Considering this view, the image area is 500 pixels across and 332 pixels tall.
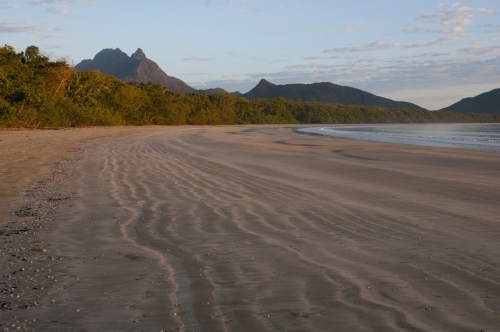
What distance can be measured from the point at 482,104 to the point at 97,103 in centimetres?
15783

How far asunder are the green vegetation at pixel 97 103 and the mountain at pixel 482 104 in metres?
82.8

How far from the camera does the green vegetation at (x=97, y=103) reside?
29.5 meters

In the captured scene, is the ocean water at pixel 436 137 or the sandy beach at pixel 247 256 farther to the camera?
the ocean water at pixel 436 137

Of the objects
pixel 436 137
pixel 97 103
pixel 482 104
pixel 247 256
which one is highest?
pixel 482 104

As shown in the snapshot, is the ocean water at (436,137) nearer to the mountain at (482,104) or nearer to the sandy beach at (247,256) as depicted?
the sandy beach at (247,256)

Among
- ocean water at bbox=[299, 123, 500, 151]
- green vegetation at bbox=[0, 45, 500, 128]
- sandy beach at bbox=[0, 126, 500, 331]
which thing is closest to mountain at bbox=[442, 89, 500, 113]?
green vegetation at bbox=[0, 45, 500, 128]

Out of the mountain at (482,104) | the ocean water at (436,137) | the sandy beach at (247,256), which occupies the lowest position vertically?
the ocean water at (436,137)

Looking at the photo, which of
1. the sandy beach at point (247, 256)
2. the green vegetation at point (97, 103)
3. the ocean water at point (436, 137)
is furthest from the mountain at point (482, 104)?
the sandy beach at point (247, 256)

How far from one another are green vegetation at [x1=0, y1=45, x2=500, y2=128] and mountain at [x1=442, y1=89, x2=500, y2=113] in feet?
272

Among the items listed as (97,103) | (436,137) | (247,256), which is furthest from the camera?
(97,103)

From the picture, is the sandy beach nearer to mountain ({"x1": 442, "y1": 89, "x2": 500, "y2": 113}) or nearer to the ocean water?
the ocean water

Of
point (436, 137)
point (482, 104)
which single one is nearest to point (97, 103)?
point (436, 137)

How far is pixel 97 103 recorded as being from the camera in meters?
44.5

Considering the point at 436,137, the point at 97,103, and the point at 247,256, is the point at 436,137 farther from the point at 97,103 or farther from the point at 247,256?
the point at 247,256
